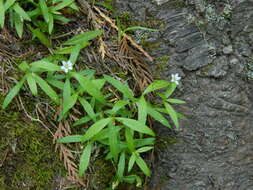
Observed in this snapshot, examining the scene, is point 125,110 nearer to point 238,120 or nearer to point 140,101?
point 140,101

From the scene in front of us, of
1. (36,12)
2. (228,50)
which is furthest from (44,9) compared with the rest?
(228,50)

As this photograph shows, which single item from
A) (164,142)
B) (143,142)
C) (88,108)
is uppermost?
(88,108)

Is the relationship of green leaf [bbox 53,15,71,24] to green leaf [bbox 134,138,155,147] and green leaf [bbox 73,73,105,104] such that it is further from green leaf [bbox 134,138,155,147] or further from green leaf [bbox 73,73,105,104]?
green leaf [bbox 134,138,155,147]

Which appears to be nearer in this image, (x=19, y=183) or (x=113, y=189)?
(x=19, y=183)

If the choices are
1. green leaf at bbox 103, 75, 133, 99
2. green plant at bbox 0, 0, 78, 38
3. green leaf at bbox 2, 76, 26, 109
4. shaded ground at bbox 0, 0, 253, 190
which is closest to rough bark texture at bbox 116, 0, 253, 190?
shaded ground at bbox 0, 0, 253, 190

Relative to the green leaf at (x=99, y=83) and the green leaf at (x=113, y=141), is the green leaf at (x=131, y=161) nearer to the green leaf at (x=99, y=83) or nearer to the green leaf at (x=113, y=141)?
the green leaf at (x=113, y=141)

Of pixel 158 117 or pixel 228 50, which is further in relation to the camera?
pixel 228 50

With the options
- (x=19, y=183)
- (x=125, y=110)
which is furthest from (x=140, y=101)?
(x=19, y=183)

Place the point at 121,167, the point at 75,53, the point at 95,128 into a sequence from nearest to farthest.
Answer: the point at 95,128 < the point at 121,167 < the point at 75,53

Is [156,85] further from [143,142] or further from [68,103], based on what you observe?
[68,103]
